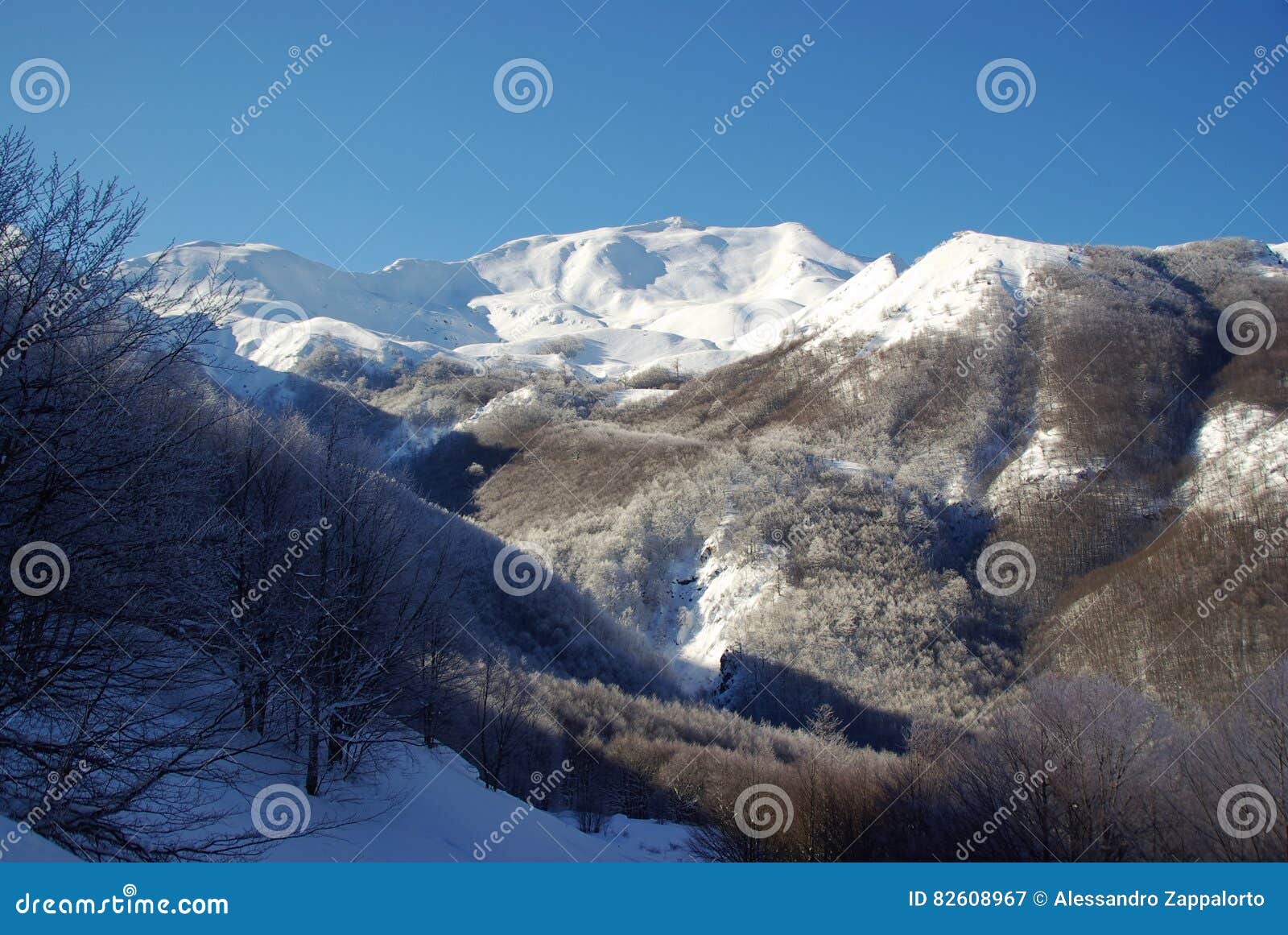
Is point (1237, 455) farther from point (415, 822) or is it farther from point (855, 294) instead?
point (855, 294)

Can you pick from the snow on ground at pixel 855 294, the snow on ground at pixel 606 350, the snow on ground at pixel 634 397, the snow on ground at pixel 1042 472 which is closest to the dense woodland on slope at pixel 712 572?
the snow on ground at pixel 1042 472

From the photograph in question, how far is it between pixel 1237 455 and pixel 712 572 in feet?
117

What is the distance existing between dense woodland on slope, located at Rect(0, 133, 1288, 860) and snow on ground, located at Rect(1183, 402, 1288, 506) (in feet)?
1.79

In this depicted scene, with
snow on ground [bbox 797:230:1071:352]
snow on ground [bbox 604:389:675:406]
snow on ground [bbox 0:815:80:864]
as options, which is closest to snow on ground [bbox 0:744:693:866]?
snow on ground [bbox 0:815:80:864]

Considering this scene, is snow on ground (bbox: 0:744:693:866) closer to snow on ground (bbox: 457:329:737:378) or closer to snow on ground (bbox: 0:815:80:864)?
snow on ground (bbox: 0:815:80:864)

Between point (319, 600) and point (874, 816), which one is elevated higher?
point (874, 816)

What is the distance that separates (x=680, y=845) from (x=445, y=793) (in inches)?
338

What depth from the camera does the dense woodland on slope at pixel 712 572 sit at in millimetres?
8586

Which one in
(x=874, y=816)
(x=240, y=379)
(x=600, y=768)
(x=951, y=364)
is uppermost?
(x=951, y=364)

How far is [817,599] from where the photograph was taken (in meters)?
44.5

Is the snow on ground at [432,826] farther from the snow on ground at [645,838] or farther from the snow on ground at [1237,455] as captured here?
the snow on ground at [1237,455]

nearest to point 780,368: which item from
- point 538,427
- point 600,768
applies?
point 538,427

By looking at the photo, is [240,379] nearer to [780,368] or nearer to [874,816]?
[780,368]

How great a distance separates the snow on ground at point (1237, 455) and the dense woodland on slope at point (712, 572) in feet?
1.79
